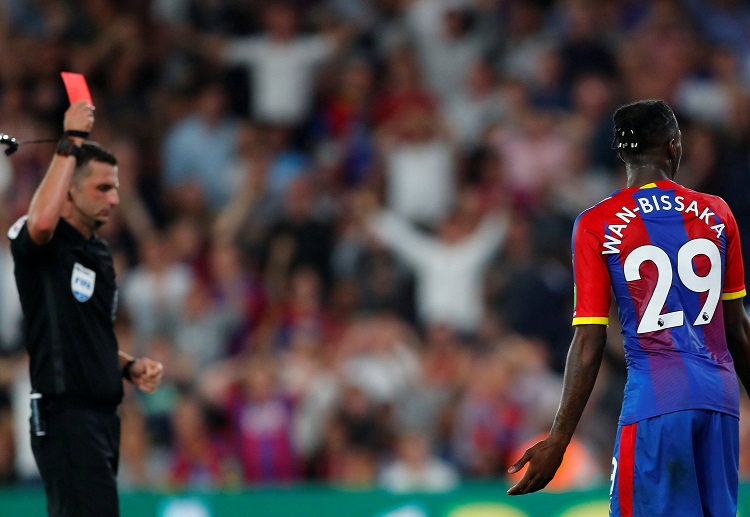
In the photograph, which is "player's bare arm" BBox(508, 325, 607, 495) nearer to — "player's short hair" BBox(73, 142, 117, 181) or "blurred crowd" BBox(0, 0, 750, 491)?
"player's short hair" BBox(73, 142, 117, 181)

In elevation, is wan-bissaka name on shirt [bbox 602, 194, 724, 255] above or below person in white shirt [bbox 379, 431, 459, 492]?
above

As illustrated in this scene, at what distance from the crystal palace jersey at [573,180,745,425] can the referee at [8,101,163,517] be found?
216cm

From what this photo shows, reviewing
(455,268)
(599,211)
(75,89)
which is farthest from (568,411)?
(455,268)

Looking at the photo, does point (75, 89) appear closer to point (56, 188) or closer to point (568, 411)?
point (56, 188)

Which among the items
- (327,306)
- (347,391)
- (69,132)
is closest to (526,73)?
(327,306)

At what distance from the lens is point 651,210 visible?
197 inches

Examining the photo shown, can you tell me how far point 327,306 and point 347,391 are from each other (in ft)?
4.47

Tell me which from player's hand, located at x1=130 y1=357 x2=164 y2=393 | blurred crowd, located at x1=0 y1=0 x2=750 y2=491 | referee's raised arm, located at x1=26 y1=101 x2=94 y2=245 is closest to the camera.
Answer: referee's raised arm, located at x1=26 y1=101 x2=94 y2=245

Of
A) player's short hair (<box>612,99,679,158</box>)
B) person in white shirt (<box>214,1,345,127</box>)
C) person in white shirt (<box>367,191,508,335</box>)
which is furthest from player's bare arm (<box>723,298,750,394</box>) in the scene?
person in white shirt (<box>214,1,345,127</box>)

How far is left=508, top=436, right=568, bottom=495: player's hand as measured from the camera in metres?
4.86

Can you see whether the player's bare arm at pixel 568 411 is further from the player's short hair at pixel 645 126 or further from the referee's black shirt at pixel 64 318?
the referee's black shirt at pixel 64 318

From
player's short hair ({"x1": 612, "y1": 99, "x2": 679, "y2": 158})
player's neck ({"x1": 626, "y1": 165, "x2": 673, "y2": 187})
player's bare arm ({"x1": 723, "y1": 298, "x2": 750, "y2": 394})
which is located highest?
player's short hair ({"x1": 612, "y1": 99, "x2": 679, "y2": 158})

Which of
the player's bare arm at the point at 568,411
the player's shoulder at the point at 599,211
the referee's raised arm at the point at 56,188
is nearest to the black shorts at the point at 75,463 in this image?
the referee's raised arm at the point at 56,188

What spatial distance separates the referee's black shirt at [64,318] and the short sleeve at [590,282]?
214cm
